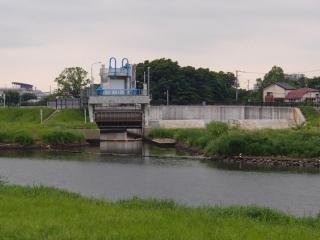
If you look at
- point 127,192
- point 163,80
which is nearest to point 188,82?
point 163,80

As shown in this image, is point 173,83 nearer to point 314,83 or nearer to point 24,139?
point 314,83

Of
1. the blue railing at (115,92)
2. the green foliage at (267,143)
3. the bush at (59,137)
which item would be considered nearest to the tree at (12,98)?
the blue railing at (115,92)

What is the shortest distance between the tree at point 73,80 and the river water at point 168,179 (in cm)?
5160

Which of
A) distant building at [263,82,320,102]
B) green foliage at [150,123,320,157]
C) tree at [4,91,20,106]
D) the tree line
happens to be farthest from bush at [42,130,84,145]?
tree at [4,91,20,106]

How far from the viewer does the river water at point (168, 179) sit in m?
27.6

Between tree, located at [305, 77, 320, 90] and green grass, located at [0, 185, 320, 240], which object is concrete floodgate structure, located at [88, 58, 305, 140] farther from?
green grass, located at [0, 185, 320, 240]

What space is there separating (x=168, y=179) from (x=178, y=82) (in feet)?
202

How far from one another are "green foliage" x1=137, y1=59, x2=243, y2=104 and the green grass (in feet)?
244

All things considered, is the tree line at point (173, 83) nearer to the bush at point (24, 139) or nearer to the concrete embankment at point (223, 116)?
the concrete embankment at point (223, 116)

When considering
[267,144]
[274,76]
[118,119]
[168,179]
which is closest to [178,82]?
[274,76]

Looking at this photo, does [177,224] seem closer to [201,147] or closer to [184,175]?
[184,175]

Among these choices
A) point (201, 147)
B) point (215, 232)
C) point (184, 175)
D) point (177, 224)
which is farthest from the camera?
point (201, 147)

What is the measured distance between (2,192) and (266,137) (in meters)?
31.6

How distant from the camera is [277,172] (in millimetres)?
39812
